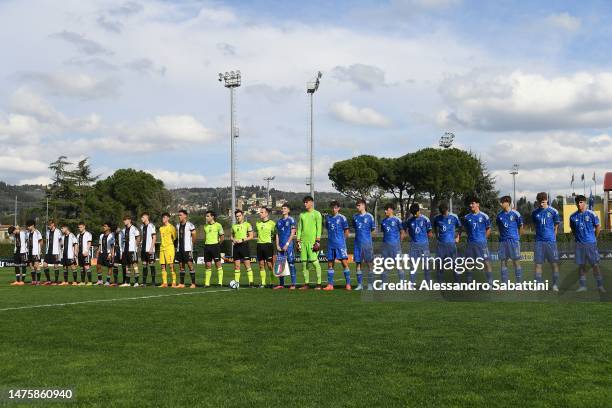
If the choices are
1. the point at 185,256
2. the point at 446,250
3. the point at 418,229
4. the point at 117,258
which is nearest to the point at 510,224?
the point at 446,250

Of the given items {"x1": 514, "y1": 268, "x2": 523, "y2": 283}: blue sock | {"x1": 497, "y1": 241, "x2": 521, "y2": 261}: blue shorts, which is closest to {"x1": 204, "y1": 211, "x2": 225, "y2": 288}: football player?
{"x1": 497, "y1": 241, "x2": 521, "y2": 261}: blue shorts

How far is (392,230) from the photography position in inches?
650

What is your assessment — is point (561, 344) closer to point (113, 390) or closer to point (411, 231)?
point (113, 390)

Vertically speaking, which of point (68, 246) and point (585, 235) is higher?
point (585, 235)

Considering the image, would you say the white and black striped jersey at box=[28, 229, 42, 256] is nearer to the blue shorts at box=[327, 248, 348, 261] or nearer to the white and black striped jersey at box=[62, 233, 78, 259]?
the white and black striped jersey at box=[62, 233, 78, 259]

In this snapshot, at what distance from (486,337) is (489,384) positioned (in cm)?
269

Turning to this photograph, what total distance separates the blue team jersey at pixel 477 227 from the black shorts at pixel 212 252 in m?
6.99

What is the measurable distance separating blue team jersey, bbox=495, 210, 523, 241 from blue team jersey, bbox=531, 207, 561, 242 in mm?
396

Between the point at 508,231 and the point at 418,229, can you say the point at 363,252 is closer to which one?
the point at 418,229

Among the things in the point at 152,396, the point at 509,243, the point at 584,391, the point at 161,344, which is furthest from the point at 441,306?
the point at 152,396

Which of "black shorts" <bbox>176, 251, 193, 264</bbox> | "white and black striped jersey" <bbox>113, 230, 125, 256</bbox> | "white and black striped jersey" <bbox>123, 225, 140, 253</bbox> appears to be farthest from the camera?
"white and black striped jersey" <bbox>113, 230, 125, 256</bbox>

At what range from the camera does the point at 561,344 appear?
322 inches

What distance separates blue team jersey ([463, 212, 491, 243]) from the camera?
608 inches

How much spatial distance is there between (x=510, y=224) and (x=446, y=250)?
5.03ft
